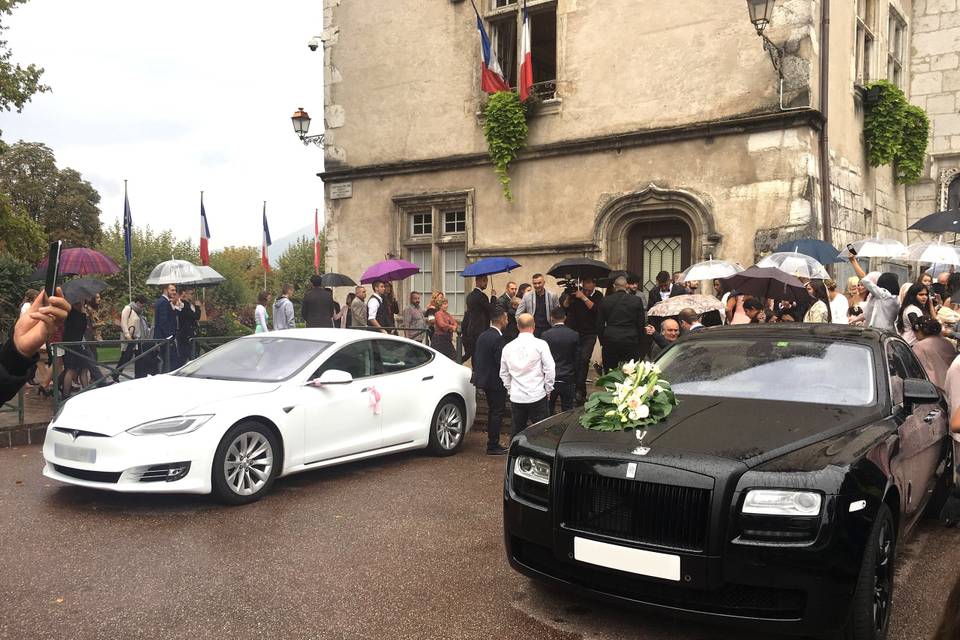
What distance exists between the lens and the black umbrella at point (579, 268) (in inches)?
451

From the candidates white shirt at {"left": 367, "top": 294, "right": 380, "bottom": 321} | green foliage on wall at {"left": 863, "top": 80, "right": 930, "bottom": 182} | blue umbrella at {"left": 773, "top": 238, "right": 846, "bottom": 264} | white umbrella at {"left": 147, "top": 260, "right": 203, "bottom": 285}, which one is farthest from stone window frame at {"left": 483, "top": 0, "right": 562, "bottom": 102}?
white umbrella at {"left": 147, "top": 260, "right": 203, "bottom": 285}

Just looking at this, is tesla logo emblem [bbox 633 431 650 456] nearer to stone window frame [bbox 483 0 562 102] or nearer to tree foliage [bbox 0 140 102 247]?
stone window frame [bbox 483 0 562 102]

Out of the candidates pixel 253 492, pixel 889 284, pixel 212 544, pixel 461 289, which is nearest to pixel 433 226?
pixel 461 289

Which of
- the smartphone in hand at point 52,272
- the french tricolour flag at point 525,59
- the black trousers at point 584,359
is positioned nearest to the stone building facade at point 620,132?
the french tricolour flag at point 525,59

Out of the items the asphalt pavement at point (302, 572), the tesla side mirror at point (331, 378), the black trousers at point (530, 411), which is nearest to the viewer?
the asphalt pavement at point (302, 572)

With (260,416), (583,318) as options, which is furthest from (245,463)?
(583,318)

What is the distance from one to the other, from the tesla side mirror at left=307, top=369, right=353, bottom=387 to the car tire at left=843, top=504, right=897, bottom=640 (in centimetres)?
478

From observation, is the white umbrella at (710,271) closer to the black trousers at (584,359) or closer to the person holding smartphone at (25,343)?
the black trousers at (584,359)

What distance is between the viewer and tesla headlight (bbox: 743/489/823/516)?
368cm

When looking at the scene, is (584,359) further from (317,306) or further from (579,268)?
(317,306)

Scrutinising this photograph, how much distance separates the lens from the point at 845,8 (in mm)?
13891

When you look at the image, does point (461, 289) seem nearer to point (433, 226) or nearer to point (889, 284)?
point (433, 226)

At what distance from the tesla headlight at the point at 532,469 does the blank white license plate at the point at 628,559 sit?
396 mm

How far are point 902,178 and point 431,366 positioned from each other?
12.0 meters
